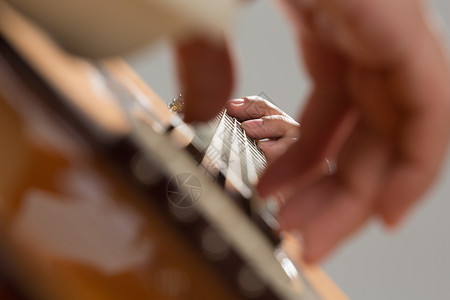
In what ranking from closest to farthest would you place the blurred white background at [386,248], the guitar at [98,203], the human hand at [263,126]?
the guitar at [98,203] < the human hand at [263,126] < the blurred white background at [386,248]

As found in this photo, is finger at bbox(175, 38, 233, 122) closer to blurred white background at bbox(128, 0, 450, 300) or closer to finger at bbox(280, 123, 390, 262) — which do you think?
finger at bbox(280, 123, 390, 262)

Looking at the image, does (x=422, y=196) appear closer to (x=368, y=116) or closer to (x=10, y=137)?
(x=368, y=116)

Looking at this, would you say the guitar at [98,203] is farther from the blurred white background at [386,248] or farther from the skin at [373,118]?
the blurred white background at [386,248]

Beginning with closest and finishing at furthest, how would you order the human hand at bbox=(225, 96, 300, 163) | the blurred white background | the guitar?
the guitar → the human hand at bbox=(225, 96, 300, 163) → the blurred white background

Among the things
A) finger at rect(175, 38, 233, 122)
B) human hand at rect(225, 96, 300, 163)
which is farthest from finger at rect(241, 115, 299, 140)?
finger at rect(175, 38, 233, 122)

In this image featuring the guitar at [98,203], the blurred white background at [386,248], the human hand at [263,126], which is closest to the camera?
the guitar at [98,203]

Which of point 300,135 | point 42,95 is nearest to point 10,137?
point 42,95

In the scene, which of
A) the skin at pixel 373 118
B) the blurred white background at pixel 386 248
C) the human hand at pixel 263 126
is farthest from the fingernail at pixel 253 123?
the blurred white background at pixel 386 248
